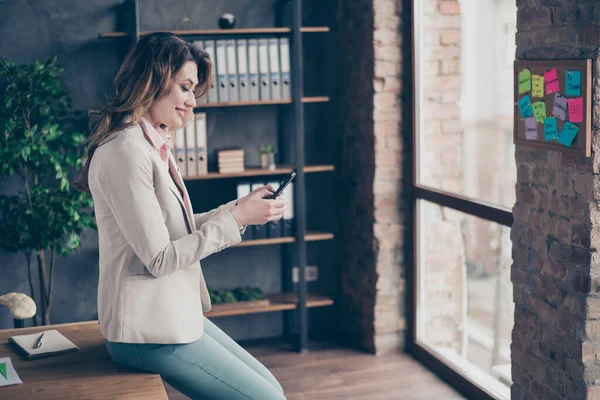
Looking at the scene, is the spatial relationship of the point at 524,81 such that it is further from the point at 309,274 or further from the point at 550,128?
the point at 309,274

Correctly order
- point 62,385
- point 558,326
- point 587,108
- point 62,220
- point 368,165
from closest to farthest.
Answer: point 62,385
point 587,108
point 558,326
point 62,220
point 368,165

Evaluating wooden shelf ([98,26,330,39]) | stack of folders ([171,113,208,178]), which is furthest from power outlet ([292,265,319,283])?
wooden shelf ([98,26,330,39])

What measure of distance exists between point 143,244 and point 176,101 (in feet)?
1.43

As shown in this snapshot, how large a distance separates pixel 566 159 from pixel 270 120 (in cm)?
222

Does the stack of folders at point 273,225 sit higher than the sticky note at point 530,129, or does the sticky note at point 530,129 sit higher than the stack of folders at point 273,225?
the sticky note at point 530,129

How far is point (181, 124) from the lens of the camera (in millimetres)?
2191

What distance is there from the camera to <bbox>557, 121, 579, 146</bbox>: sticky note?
8.54ft

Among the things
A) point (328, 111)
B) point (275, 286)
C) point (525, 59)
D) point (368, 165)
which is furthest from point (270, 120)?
point (525, 59)

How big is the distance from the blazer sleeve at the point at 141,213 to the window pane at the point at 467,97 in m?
1.82

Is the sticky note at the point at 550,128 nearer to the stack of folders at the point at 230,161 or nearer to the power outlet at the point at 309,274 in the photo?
the stack of folders at the point at 230,161

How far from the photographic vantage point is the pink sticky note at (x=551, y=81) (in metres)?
2.69

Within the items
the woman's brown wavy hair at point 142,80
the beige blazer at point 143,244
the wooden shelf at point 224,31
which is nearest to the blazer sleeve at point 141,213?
the beige blazer at point 143,244

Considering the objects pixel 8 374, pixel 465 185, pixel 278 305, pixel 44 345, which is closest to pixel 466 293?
pixel 465 185

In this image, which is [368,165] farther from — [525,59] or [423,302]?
[525,59]
